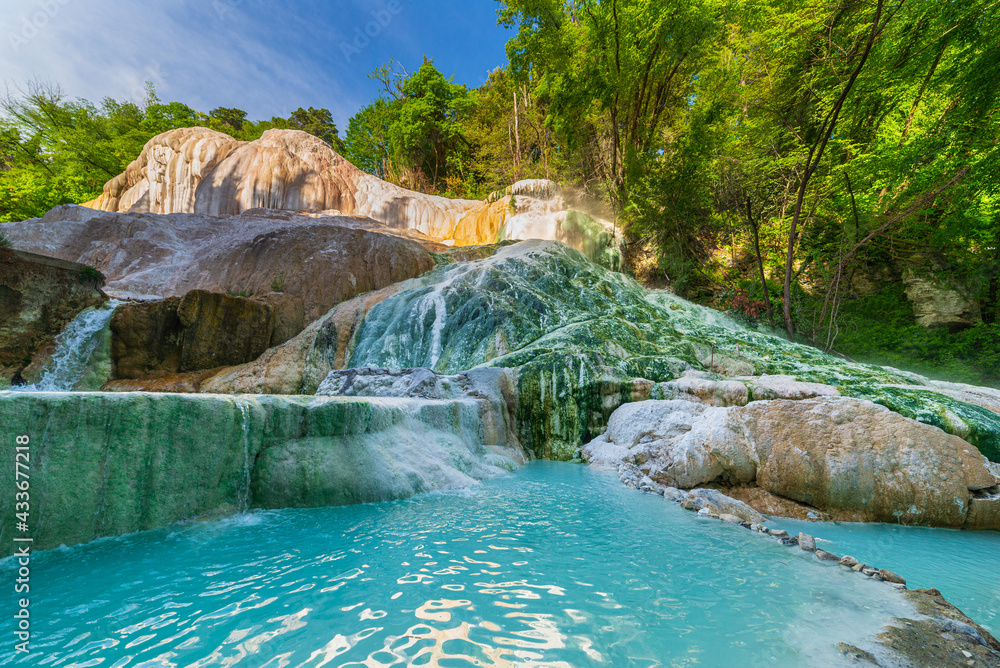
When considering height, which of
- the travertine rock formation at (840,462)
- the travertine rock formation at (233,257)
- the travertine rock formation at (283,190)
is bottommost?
the travertine rock formation at (840,462)

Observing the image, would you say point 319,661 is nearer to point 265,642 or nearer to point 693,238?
point 265,642

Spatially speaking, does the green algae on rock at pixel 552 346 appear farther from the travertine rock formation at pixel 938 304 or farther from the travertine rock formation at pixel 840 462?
the travertine rock formation at pixel 938 304

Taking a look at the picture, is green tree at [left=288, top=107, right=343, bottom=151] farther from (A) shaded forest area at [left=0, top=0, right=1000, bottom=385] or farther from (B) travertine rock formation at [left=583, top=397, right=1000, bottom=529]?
(B) travertine rock formation at [left=583, top=397, right=1000, bottom=529]

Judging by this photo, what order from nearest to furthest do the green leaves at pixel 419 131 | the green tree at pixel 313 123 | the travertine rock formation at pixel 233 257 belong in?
the travertine rock formation at pixel 233 257, the green leaves at pixel 419 131, the green tree at pixel 313 123

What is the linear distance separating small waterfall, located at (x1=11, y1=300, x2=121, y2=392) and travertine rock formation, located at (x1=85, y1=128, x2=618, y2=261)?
10.9 meters

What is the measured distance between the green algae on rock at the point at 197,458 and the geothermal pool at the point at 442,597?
0.24 meters

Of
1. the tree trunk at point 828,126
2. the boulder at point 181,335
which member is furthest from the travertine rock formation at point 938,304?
the boulder at point 181,335

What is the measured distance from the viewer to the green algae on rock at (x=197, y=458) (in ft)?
8.48

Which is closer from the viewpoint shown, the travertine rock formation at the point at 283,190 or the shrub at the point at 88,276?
the shrub at the point at 88,276

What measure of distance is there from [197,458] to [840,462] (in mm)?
6173

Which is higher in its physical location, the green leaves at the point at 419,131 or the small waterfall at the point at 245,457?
the green leaves at the point at 419,131

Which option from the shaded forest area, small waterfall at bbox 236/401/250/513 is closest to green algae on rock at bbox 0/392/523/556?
small waterfall at bbox 236/401/250/513

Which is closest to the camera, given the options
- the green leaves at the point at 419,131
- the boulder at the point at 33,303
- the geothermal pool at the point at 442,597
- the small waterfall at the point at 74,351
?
the geothermal pool at the point at 442,597

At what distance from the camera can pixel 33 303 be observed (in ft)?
25.5
